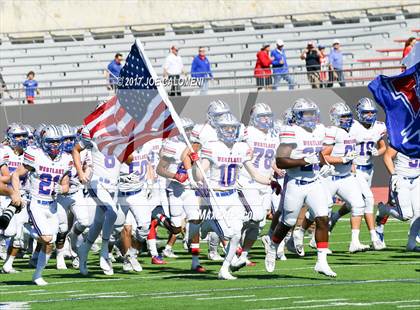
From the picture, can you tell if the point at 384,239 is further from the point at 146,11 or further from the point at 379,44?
the point at 146,11

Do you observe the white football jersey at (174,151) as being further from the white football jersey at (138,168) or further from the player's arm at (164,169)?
the white football jersey at (138,168)

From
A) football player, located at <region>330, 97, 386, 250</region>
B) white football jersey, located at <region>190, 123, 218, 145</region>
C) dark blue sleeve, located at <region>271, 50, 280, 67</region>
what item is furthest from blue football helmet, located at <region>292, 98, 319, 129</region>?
dark blue sleeve, located at <region>271, 50, 280, 67</region>

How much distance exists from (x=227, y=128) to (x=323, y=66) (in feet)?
43.8

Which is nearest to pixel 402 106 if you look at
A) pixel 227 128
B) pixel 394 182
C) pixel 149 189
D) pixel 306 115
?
pixel 306 115

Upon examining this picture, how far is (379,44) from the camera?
102 ft

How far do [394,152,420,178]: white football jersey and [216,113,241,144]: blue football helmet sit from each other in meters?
3.24

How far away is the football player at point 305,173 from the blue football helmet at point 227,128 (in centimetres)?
53

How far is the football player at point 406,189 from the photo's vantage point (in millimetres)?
17281

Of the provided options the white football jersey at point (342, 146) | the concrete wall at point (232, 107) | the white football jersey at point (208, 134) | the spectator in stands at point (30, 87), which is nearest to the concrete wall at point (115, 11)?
the spectator in stands at point (30, 87)

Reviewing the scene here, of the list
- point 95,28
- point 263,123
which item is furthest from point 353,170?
point 95,28

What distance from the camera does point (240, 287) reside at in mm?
13945

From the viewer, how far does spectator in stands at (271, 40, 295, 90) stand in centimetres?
2725

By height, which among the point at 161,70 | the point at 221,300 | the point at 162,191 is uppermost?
the point at 161,70

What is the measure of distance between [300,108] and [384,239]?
205 inches
